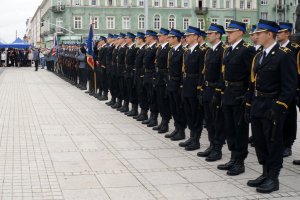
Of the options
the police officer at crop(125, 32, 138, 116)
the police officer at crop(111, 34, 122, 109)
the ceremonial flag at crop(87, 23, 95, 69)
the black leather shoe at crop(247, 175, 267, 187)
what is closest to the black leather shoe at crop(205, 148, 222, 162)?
the black leather shoe at crop(247, 175, 267, 187)

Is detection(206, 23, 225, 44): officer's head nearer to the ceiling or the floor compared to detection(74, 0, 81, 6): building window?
nearer to the floor

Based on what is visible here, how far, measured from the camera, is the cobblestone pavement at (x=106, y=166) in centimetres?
631

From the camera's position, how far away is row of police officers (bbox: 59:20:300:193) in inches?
247

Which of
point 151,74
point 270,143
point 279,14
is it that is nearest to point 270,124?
point 270,143

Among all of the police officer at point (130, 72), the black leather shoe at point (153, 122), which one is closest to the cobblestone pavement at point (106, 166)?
the black leather shoe at point (153, 122)

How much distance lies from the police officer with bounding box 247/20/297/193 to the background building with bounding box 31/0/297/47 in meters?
72.8

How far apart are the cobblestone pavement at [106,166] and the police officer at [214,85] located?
0.34 m

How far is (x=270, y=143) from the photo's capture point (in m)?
6.30

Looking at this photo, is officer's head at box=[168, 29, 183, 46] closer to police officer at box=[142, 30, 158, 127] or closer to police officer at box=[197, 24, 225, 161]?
police officer at box=[142, 30, 158, 127]

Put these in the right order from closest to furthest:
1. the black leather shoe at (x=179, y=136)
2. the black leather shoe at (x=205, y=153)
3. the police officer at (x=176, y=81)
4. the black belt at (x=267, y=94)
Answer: the black belt at (x=267, y=94) → the black leather shoe at (x=205, y=153) → the police officer at (x=176, y=81) → the black leather shoe at (x=179, y=136)

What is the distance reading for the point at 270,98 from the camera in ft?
20.6

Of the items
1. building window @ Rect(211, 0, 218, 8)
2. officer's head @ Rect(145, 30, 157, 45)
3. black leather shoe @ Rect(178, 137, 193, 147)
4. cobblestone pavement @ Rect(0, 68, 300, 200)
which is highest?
building window @ Rect(211, 0, 218, 8)

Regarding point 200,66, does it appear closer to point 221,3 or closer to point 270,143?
point 270,143

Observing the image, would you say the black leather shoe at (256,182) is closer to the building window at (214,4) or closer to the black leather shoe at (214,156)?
the black leather shoe at (214,156)
